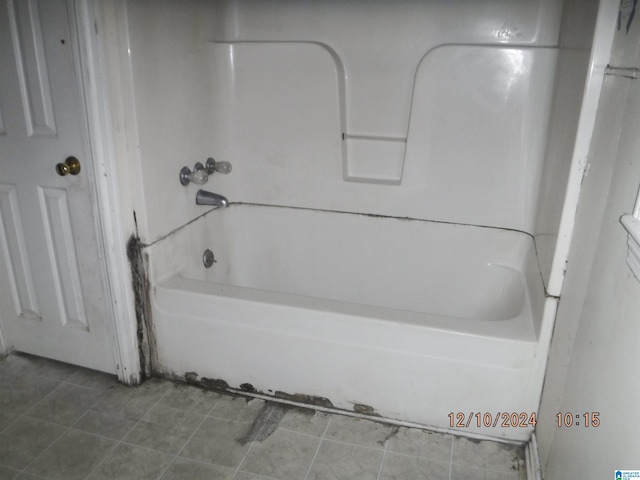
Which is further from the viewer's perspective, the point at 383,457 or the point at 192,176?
the point at 192,176

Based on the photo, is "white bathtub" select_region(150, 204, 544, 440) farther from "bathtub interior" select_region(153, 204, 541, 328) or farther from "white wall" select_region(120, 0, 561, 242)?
"white wall" select_region(120, 0, 561, 242)

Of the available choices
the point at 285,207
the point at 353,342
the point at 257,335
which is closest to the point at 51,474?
the point at 257,335

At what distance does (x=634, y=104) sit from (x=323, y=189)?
1.41 m

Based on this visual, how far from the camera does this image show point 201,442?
1629 mm

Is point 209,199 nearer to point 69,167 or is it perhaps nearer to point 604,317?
point 69,167

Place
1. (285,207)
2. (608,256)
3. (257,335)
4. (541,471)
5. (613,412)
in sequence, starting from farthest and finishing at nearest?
1. (285,207)
2. (257,335)
3. (541,471)
4. (608,256)
5. (613,412)

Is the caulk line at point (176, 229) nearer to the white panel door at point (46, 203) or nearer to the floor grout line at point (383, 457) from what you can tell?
the white panel door at point (46, 203)

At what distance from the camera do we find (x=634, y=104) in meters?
1.00

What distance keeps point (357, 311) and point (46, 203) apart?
1171 millimetres

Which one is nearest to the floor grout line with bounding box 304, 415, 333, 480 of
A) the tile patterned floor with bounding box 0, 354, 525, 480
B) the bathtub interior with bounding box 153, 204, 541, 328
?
the tile patterned floor with bounding box 0, 354, 525, 480

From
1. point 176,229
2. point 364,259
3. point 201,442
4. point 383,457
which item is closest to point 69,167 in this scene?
point 176,229

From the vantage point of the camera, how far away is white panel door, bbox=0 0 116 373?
5.16ft

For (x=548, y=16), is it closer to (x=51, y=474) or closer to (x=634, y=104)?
(x=634, y=104)

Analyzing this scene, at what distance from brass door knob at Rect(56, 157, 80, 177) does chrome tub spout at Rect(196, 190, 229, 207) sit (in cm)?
50
